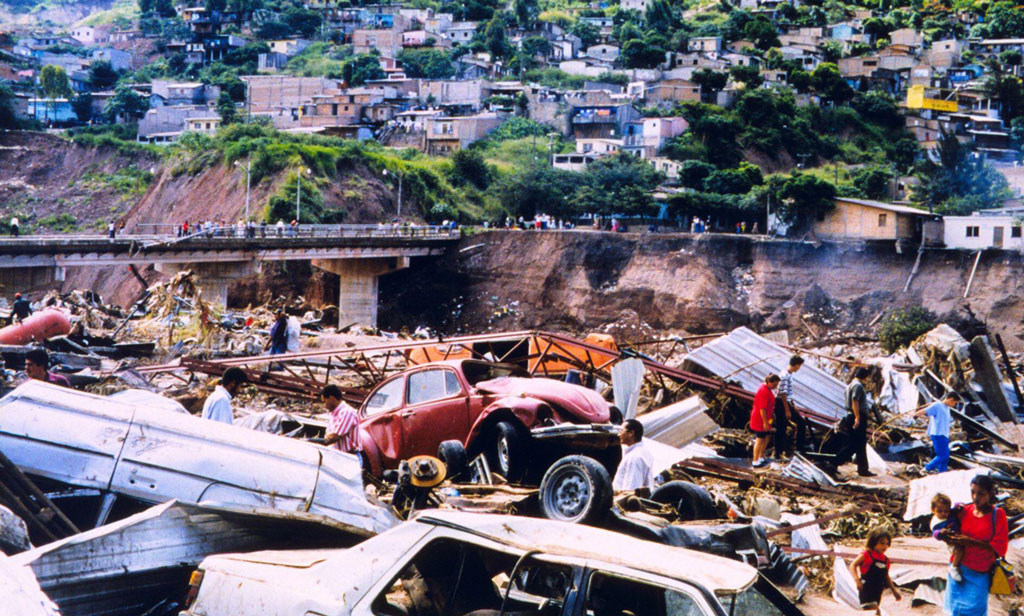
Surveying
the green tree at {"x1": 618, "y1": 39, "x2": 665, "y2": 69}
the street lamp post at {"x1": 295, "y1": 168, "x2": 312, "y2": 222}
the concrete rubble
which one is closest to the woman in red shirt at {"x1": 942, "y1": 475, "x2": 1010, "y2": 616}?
the concrete rubble

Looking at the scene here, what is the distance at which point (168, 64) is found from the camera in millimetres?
136250

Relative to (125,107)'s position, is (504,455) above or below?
above

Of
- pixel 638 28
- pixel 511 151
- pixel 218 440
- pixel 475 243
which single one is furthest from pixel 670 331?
pixel 638 28

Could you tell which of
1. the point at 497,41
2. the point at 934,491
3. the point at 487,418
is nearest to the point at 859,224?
the point at 934,491

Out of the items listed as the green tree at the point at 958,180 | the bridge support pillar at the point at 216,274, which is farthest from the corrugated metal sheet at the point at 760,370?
the green tree at the point at 958,180

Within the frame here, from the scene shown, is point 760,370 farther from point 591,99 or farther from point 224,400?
point 591,99

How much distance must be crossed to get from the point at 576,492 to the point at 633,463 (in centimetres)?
177

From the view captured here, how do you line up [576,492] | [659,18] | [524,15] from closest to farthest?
[576,492] < [659,18] < [524,15]

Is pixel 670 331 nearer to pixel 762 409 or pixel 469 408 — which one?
pixel 762 409

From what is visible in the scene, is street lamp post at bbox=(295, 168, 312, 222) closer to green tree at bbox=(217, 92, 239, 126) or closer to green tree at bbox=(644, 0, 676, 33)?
green tree at bbox=(217, 92, 239, 126)

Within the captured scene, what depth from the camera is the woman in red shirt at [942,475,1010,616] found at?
7.04 meters

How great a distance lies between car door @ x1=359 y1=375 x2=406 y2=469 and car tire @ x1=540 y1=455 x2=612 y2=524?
11.6 ft

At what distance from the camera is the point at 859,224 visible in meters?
55.2

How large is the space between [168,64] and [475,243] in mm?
92625
